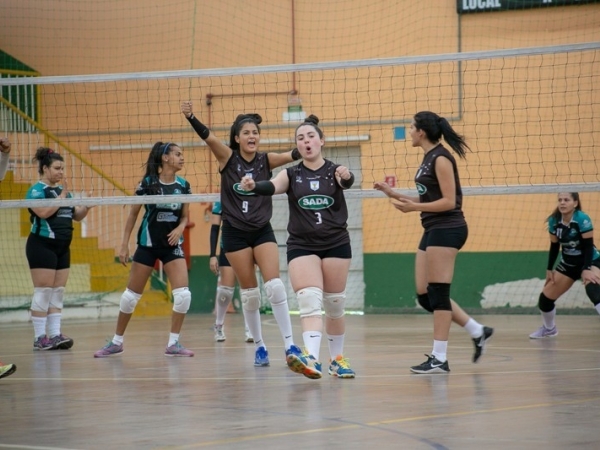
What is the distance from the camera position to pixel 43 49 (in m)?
20.8

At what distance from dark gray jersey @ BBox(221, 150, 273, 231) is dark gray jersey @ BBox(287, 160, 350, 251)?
29.1 inches

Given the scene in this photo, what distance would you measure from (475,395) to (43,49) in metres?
15.8

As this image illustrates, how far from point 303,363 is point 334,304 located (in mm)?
798

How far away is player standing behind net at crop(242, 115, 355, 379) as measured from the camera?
26.1 feet

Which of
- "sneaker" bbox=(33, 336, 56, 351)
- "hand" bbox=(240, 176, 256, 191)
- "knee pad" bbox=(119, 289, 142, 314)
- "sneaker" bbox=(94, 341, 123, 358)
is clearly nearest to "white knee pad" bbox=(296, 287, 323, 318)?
"hand" bbox=(240, 176, 256, 191)

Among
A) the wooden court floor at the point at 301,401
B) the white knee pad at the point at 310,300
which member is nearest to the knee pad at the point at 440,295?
the wooden court floor at the point at 301,401

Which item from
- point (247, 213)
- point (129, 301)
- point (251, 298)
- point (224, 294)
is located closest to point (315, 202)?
point (247, 213)

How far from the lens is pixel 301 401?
6.82 m

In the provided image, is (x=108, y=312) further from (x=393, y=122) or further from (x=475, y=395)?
(x=475, y=395)

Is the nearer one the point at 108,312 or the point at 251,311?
the point at 251,311

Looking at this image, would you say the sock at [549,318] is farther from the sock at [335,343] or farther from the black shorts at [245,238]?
the sock at [335,343]

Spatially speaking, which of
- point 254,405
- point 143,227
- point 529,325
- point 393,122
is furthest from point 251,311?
point 393,122

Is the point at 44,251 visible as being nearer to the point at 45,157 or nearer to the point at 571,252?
the point at 45,157

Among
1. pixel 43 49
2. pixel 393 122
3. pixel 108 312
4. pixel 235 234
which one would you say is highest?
pixel 43 49
